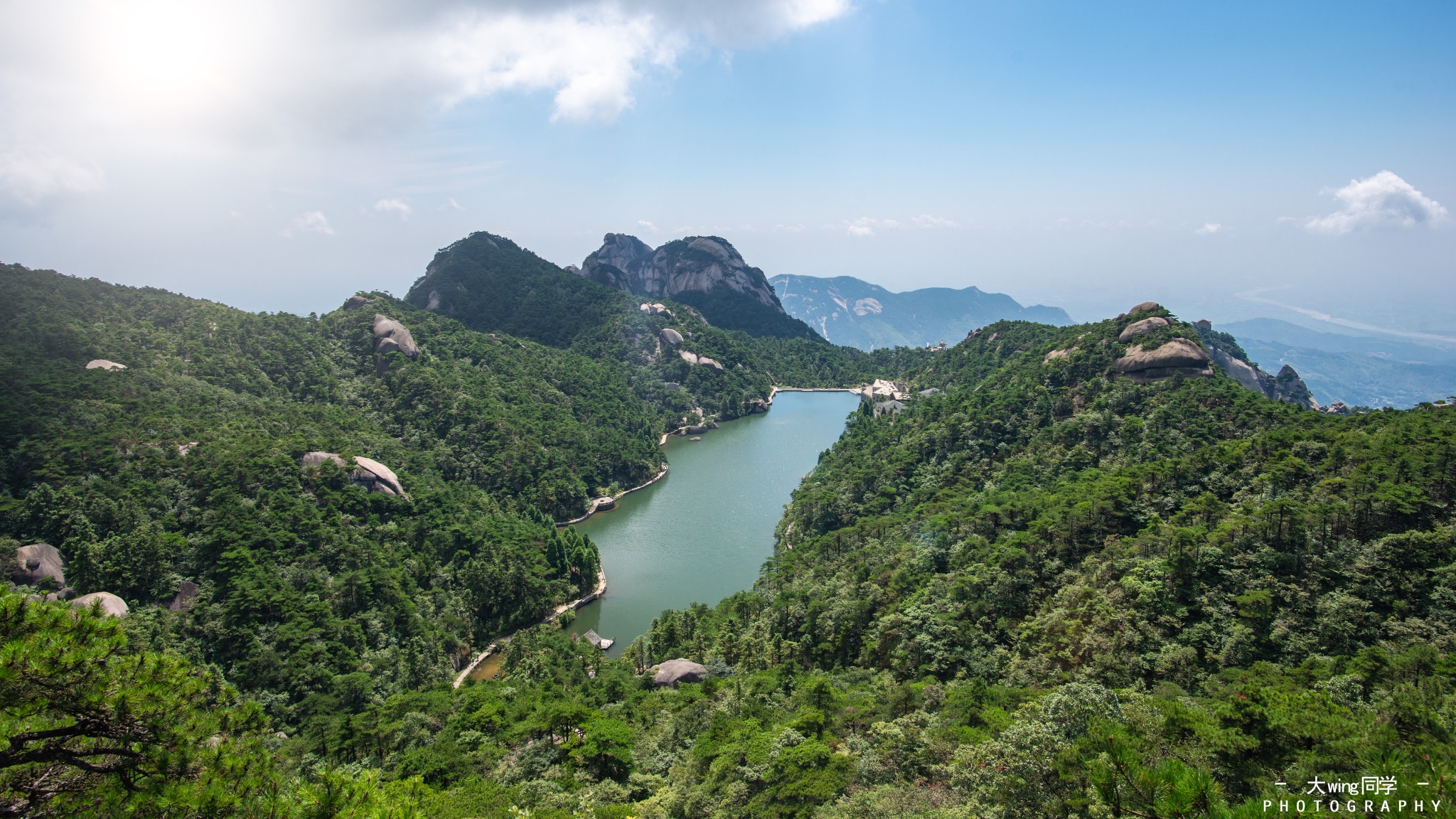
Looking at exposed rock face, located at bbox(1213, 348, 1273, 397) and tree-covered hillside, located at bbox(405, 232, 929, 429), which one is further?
tree-covered hillside, located at bbox(405, 232, 929, 429)

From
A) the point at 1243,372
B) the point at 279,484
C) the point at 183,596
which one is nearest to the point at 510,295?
the point at 279,484

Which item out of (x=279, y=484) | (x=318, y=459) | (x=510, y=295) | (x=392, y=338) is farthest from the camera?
(x=510, y=295)

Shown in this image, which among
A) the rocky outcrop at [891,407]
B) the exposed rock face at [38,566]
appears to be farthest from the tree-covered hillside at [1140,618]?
the rocky outcrop at [891,407]

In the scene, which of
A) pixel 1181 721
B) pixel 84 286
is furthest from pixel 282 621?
pixel 84 286

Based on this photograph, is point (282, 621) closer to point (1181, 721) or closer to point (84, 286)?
point (1181, 721)

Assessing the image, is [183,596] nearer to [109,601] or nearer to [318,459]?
[109,601]

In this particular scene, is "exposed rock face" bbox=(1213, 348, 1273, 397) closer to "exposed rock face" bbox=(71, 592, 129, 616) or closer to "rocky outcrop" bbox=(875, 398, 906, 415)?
"rocky outcrop" bbox=(875, 398, 906, 415)

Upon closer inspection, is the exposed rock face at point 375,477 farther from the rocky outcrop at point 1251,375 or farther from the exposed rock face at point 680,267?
the exposed rock face at point 680,267

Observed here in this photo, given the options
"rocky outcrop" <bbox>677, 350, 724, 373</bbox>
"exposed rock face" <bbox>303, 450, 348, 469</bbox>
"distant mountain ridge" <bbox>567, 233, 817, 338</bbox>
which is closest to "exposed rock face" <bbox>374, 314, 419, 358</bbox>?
"exposed rock face" <bbox>303, 450, 348, 469</bbox>
